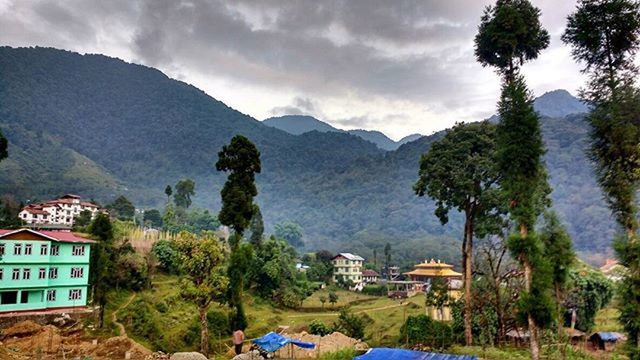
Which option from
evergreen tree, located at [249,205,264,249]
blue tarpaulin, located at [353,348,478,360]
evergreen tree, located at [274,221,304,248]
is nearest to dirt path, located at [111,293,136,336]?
blue tarpaulin, located at [353,348,478,360]

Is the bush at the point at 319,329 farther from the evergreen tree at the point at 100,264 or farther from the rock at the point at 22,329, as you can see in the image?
the rock at the point at 22,329

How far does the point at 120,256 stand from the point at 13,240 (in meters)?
14.4

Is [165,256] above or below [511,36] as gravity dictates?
below

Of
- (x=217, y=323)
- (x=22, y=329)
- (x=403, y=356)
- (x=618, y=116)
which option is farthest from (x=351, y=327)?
(x=618, y=116)

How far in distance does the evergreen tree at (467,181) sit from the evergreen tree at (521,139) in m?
10.3

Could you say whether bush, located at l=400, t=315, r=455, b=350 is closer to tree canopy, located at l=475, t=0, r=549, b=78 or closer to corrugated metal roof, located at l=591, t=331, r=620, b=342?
corrugated metal roof, located at l=591, t=331, r=620, b=342

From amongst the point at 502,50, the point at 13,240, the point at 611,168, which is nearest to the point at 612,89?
the point at 611,168

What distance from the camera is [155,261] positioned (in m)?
53.2

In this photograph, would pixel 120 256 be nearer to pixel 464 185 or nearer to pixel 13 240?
pixel 13 240

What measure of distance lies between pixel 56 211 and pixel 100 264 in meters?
62.6

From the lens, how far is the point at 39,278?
33.8 m

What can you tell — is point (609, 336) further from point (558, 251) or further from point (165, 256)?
point (165, 256)

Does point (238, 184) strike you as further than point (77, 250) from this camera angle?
Yes

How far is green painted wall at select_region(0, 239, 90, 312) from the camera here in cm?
3209
